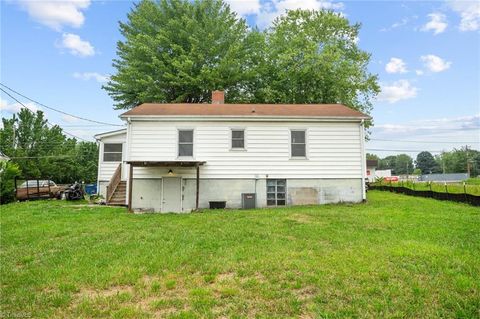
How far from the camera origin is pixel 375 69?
1062 inches

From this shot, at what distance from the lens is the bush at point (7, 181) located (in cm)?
1580

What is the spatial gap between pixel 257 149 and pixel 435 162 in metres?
140

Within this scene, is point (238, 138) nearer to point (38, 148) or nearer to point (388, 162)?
point (38, 148)

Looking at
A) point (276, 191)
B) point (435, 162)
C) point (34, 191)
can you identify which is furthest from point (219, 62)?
point (435, 162)

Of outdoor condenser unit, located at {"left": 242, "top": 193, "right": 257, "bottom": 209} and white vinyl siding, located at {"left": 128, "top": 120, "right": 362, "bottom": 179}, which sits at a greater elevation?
white vinyl siding, located at {"left": 128, "top": 120, "right": 362, "bottom": 179}

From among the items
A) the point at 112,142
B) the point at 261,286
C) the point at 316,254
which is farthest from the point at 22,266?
the point at 112,142

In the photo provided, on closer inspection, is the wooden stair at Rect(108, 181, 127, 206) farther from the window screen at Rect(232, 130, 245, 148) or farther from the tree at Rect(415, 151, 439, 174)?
the tree at Rect(415, 151, 439, 174)

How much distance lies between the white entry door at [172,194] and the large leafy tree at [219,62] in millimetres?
10352

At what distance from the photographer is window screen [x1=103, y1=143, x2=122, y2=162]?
17.3 m

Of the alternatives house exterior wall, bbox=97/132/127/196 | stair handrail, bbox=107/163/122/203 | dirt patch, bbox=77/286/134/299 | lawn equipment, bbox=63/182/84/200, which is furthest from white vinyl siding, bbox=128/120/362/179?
dirt patch, bbox=77/286/134/299

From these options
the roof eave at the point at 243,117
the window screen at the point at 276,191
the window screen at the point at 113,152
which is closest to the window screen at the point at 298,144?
the roof eave at the point at 243,117

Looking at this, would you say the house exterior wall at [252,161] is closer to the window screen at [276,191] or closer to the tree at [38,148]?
the window screen at [276,191]

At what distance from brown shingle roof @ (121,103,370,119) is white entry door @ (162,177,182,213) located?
9.42 ft

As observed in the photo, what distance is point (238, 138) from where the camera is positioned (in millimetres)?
13508
